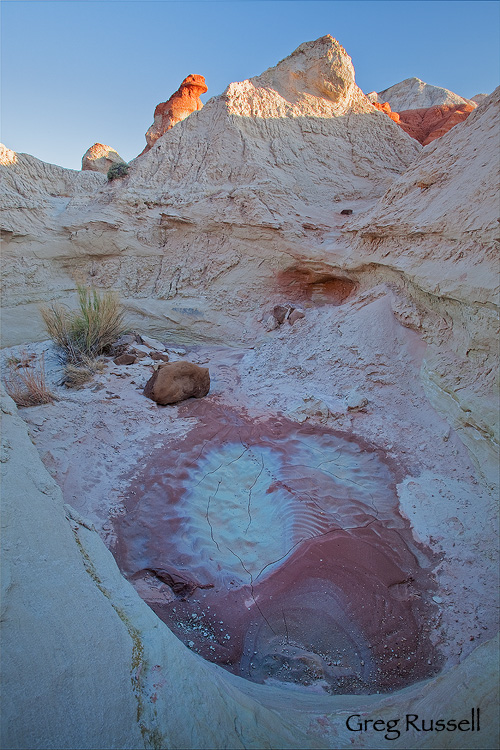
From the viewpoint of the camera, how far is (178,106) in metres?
14.3

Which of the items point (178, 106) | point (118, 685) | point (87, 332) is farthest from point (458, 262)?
point (178, 106)

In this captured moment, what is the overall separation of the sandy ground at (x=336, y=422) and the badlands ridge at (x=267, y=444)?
23mm

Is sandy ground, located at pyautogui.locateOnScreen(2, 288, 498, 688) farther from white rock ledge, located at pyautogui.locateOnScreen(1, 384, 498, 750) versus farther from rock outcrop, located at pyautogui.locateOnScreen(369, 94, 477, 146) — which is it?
rock outcrop, located at pyautogui.locateOnScreen(369, 94, 477, 146)

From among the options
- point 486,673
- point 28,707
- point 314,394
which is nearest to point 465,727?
point 486,673

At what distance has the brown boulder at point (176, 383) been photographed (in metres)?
4.56

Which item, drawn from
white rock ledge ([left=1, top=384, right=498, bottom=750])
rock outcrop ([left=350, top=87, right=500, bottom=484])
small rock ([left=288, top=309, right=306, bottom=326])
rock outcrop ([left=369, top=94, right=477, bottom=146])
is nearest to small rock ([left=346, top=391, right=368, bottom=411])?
rock outcrop ([left=350, top=87, right=500, bottom=484])

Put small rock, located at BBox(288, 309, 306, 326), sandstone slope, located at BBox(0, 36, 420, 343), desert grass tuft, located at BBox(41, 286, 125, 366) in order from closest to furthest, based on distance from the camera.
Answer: desert grass tuft, located at BBox(41, 286, 125, 366), small rock, located at BBox(288, 309, 306, 326), sandstone slope, located at BBox(0, 36, 420, 343)

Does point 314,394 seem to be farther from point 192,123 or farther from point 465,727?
point 192,123

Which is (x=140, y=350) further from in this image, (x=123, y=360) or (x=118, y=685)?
(x=118, y=685)

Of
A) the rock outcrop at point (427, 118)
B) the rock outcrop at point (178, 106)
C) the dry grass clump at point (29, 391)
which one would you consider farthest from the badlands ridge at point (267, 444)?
the rock outcrop at point (178, 106)

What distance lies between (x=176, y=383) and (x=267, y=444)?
1382mm

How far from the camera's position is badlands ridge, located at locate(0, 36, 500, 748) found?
1.36 metres

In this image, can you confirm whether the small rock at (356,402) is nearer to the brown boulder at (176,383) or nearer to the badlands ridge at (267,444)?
the badlands ridge at (267,444)

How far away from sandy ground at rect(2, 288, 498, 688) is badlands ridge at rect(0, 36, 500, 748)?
0.02 m
